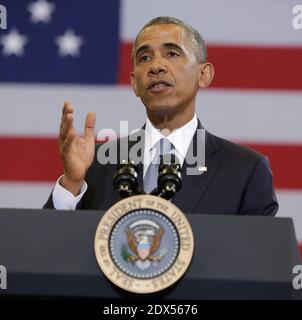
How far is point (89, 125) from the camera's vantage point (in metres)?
1.38

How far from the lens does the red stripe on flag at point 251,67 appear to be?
6.99 feet

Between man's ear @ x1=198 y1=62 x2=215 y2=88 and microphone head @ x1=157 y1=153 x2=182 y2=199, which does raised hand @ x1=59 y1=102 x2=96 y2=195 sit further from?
man's ear @ x1=198 y1=62 x2=215 y2=88

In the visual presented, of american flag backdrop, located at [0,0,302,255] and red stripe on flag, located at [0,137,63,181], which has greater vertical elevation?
american flag backdrop, located at [0,0,302,255]

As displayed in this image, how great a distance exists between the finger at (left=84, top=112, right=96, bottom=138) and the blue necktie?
6.4 inches

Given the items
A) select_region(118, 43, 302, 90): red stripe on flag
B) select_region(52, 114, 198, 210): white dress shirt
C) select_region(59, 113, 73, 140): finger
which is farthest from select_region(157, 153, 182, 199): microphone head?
select_region(118, 43, 302, 90): red stripe on flag

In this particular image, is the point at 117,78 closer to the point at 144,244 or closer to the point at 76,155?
the point at 76,155

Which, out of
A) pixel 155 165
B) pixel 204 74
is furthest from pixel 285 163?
pixel 155 165

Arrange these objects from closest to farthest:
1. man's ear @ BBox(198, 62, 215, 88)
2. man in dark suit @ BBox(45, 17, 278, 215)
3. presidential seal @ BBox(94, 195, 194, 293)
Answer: presidential seal @ BBox(94, 195, 194, 293) → man in dark suit @ BBox(45, 17, 278, 215) → man's ear @ BBox(198, 62, 215, 88)

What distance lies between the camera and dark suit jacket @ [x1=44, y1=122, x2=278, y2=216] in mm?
1393

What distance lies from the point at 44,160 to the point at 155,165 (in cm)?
73

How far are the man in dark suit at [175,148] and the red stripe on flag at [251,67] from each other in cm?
45
